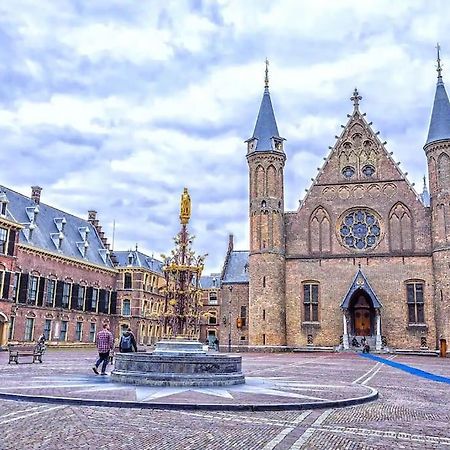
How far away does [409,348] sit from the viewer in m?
40.3

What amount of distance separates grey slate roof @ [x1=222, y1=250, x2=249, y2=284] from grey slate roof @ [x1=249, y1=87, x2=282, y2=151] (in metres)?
12.9

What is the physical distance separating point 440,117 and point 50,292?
3454 cm

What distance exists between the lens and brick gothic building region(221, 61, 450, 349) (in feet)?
134

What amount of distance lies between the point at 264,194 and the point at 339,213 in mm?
6429

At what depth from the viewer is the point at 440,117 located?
1655 inches

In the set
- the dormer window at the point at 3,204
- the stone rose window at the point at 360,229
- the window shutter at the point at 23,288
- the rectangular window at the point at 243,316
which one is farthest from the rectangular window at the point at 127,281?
the stone rose window at the point at 360,229

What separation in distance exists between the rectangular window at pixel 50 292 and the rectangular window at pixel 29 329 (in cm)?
230

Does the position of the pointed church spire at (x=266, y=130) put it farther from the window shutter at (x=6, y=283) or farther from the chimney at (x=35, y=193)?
the window shutter at (x=6, y=283)

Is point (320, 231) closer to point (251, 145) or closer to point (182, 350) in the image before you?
point (251, 145)

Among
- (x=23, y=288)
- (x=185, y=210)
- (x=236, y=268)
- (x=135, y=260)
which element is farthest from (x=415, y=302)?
(x=23, y=288)

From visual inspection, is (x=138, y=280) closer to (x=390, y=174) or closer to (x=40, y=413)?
(x=390, y=174)

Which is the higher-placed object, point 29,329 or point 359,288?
point 359,288

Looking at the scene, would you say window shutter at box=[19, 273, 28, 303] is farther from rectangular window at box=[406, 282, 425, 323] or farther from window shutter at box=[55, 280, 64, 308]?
rectangular window at box=[406, 282, 425, 323]

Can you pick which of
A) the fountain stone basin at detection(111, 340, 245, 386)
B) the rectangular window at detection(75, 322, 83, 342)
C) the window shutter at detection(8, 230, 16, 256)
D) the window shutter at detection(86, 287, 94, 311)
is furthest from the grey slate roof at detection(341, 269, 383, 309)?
the fountain stone basin at detection(111, 340, 245, 386)
